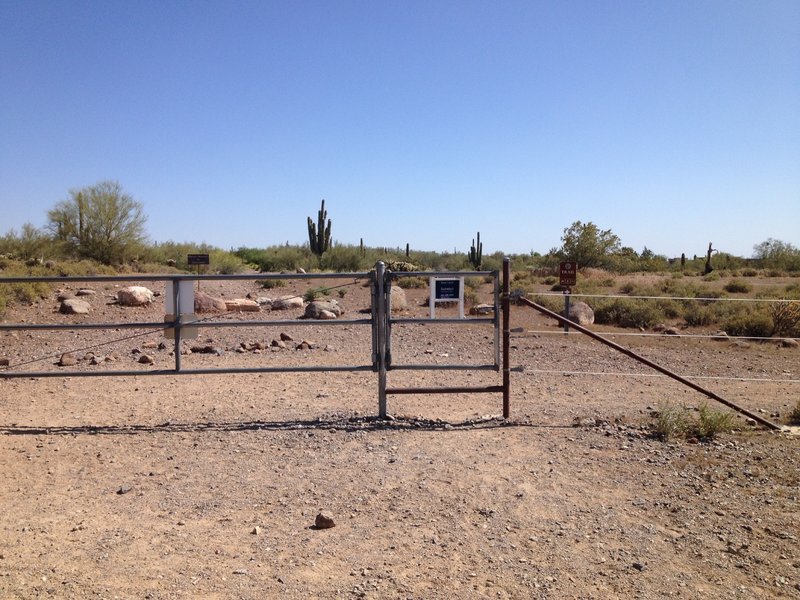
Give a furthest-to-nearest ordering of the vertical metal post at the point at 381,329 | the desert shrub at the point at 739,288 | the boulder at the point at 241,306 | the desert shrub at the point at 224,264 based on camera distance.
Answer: the desert shrub at the point at 224,264 < the desert shrub at the point at 739,288 < the boulder at the point at 241,306 < the vertical metal post at the point at 381,329

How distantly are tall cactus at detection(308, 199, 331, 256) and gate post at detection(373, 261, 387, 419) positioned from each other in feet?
122

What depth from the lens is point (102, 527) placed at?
192 inches

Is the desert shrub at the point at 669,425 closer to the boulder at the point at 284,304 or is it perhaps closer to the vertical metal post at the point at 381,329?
the vertical metal post at the point at 381,329

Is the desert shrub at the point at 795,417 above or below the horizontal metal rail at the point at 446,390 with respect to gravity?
→ below

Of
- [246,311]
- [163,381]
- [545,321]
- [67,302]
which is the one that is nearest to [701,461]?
[163,381]

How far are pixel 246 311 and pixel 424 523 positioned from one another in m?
17.3

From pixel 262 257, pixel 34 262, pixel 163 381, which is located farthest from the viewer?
pixel 262 257

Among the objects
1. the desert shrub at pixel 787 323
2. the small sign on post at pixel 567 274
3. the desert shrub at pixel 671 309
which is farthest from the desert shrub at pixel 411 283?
the desert shrub at pixel 787 323

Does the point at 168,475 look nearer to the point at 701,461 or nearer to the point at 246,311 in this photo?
the point at 701,461

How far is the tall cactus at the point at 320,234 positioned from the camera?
146 ft

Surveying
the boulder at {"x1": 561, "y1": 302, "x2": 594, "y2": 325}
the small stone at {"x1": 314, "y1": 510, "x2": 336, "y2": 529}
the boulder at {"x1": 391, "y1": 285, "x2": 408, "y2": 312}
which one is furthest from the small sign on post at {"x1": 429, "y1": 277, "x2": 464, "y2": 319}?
the boulder at {"x1": 391, "y1": 285, "x2": 408, "y2": 312}

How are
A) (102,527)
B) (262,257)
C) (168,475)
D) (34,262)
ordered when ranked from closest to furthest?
(102,527), (168,475), (34,262), (262,257)

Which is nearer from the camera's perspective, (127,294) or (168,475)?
(168,475)

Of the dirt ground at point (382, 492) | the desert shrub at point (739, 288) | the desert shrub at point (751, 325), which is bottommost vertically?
the dirt ground at point (382, 492)
